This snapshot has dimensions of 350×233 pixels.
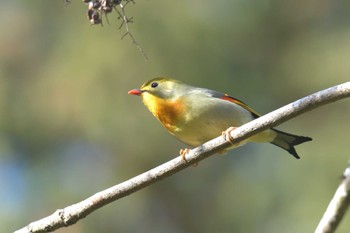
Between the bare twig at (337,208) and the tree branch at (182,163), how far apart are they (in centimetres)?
126

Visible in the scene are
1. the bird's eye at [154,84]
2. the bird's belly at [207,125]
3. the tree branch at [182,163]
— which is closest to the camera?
the tree branch at [182,163]

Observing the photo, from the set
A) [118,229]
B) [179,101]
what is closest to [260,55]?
[118,229]

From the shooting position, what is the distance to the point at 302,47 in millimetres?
9281

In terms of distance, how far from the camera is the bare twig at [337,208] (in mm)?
1813

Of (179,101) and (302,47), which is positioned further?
(302,47)

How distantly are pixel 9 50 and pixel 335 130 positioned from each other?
412 centimetres

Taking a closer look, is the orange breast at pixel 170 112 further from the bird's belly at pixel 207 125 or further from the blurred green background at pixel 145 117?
the blurred green background at pixel 145 117

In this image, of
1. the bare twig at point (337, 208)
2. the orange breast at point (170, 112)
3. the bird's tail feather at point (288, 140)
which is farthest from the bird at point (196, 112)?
the bare twig at point (337, 208)

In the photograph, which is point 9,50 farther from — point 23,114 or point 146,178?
point 146,178

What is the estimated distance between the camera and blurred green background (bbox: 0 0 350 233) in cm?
761

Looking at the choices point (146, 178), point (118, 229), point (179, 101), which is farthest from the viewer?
point (118, 229)

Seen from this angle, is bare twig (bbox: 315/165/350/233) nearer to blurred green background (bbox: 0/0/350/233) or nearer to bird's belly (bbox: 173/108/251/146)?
bird's belly (bbox: 173/108/251/146)

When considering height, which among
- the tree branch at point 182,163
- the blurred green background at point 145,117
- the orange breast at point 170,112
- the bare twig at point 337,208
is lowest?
the bare twig at point 337,208

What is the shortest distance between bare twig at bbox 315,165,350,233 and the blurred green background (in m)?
5.23
